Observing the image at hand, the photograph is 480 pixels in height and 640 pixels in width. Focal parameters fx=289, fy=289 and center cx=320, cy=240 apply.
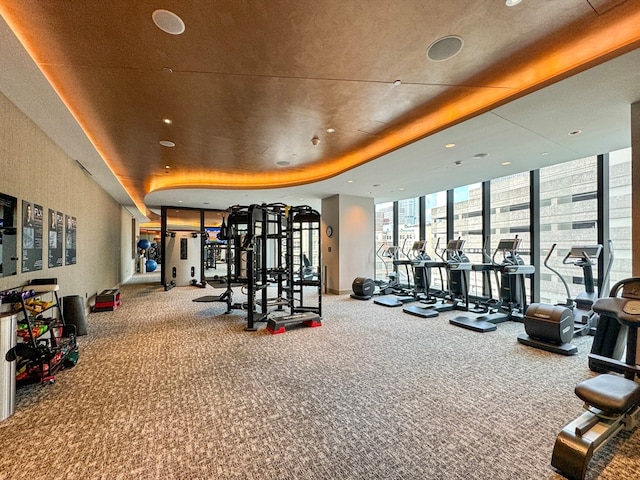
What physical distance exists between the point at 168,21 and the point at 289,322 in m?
4.50

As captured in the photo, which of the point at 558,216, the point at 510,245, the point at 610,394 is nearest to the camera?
the point at 610,394

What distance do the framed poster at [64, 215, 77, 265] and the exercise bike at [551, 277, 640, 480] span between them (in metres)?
7.15

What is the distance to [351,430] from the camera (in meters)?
→ 2.40

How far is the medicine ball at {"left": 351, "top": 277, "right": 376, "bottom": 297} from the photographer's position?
8.24 meters

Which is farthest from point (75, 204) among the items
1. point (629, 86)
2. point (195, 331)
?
point (629, 86)

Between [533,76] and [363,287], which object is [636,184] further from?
[363,287]

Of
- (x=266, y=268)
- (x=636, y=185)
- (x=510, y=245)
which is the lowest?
(x=266, y=268)

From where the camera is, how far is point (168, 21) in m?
2.43

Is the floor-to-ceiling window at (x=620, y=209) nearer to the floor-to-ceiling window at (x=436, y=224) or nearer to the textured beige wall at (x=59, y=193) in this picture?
the floor-to-ceiling window at (x=436, y=224)

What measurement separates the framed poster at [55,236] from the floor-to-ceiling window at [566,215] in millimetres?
8821

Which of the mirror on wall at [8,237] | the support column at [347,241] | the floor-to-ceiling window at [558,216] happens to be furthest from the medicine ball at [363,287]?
the mirror on wall at [8,237]

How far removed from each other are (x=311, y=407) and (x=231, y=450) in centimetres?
82

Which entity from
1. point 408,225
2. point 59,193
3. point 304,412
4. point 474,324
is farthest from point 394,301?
point 59,193

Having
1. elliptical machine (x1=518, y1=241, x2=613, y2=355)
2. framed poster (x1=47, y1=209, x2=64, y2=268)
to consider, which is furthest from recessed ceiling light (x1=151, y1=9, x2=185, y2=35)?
elliptical machine (x1=518, y1=241, x2=613, y2=355)
